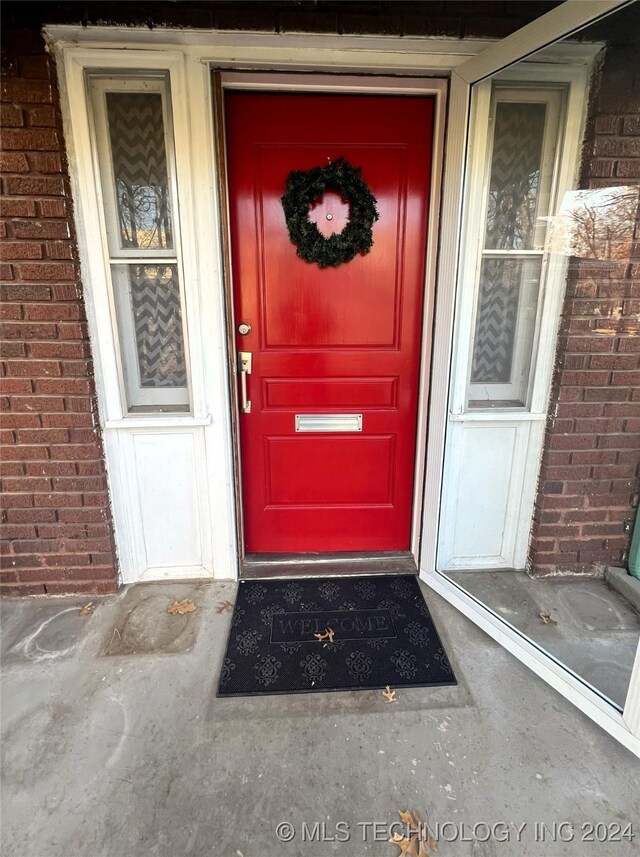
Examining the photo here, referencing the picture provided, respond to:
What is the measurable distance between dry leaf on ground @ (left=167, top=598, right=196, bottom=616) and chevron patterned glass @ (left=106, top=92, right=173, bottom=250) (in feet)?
5.49

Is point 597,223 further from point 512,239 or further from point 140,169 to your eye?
point 140,169

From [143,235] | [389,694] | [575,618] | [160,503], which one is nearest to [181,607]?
[160,503]

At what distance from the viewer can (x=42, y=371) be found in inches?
79.1

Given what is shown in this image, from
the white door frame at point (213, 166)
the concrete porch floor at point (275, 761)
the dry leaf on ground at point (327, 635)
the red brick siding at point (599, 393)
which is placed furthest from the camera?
the dry leaf on ground at point (327, 635)

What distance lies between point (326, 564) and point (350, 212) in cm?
180


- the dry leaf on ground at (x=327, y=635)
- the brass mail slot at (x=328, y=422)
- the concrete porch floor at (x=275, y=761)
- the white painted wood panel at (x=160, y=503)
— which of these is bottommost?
the concrete porch floor at (x=275, y=761)

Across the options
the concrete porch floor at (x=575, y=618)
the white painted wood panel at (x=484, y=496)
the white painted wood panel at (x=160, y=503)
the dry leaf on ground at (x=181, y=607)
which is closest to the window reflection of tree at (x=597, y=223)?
the white painted wood panel at (x=484, y=496)

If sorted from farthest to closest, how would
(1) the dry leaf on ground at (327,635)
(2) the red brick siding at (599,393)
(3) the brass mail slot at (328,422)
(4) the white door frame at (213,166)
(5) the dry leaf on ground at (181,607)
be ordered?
(3) the brass mail slot at (328,422) < (5) the dry leaf on ground at (181,607) < (1) the dry leaf on ground at (327,635) < (2) the red brick siding at (599,393) < (4) the white door frame at (213,166)

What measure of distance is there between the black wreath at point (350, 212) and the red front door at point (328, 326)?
0.13 ft

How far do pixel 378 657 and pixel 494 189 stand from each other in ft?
6.86

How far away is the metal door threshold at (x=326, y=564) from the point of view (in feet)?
7.98

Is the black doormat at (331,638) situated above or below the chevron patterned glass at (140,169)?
below

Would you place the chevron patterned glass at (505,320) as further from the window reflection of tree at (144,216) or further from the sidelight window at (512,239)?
the window reflection of tree at (144,216)

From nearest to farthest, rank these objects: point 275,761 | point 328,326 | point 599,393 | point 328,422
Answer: point 275,761
point 599,393
point 328,326
point 328,422
